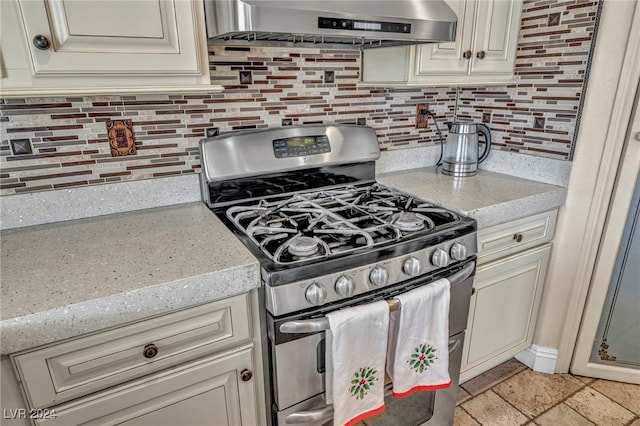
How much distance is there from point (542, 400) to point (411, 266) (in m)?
1.11

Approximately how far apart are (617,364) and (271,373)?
5.46 ft

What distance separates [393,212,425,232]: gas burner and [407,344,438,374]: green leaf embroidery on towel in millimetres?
351

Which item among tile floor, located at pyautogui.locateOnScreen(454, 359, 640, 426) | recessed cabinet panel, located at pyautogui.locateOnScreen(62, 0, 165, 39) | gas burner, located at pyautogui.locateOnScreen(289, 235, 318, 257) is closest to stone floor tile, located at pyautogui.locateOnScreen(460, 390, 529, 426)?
tile floor, located at pyautogui.locateOnScreen(454, 359, 640, 426)

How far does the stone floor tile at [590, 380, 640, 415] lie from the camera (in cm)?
168

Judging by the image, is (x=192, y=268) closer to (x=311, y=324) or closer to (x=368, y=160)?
(x=311, y=324)

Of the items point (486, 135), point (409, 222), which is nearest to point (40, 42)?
point (409, 222)

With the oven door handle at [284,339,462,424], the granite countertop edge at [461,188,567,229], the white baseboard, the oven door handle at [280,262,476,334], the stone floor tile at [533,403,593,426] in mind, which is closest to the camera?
the oven door handle at [280,262,476,334]

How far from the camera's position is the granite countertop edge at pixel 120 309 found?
77 centimetres

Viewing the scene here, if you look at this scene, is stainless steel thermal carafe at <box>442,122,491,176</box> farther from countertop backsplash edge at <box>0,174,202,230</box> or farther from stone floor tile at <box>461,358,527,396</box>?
countertop backsplash edge at <box>0,174,202,230</box>

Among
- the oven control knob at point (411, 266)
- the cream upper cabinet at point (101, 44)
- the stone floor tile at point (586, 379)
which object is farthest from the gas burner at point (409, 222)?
the stone floor tile at point (586, 379)

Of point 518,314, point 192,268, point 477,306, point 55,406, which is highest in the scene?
point 192,268

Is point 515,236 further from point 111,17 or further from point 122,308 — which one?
point 111,17

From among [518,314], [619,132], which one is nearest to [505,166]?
[619,132]

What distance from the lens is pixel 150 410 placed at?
964 millimetres
